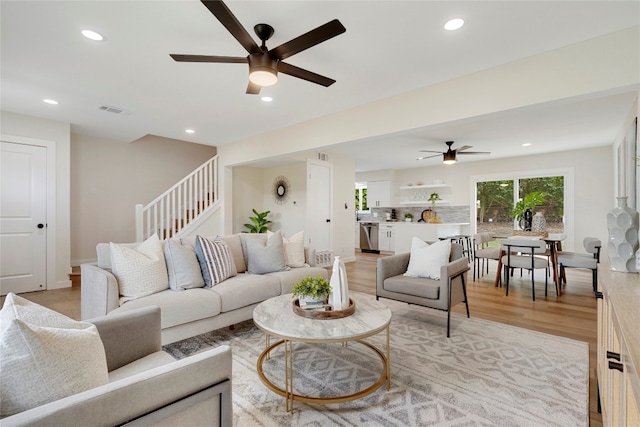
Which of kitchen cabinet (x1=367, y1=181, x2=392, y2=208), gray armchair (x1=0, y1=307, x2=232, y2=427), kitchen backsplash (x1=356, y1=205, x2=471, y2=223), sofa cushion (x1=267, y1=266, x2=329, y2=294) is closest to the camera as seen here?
gray armchair (x1=0, y1=307, x2=232, y2=427)

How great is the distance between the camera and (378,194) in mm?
9422

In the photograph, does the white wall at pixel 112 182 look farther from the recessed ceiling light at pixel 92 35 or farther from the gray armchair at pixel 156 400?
the gray armchair at pixel 156 400

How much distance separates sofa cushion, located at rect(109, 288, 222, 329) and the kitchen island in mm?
6000

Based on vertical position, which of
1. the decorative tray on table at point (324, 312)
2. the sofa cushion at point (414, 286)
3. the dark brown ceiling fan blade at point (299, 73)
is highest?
the dark brown ceiling fan blade at point (299, 73)

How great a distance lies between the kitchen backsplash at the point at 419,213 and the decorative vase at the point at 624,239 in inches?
247

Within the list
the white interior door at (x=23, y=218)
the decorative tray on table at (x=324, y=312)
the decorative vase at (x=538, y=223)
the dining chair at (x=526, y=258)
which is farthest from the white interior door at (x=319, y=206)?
the white interior door at (x=23, y=218)

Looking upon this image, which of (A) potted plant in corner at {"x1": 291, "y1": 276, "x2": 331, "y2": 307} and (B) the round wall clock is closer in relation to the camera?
(A) potted plant in corner at {"x1": 291, "y1": 276, "x2": 331, "y2": 307}

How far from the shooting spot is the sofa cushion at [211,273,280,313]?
2705 millimetres

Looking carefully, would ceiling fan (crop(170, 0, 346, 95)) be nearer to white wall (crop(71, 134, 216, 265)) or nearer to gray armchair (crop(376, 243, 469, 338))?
gray armchair (crop(376, 243, 469, 338))

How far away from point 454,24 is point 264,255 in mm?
2704

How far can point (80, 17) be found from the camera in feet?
7.41

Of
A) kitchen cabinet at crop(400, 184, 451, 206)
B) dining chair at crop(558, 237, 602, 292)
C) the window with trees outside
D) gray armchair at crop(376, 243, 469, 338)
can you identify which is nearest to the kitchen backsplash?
kitchen cabinet at crop(400, 184, 451, 206)

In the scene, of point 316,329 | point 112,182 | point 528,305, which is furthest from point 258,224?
point 316,329

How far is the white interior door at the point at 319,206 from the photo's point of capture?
6.27 meters
